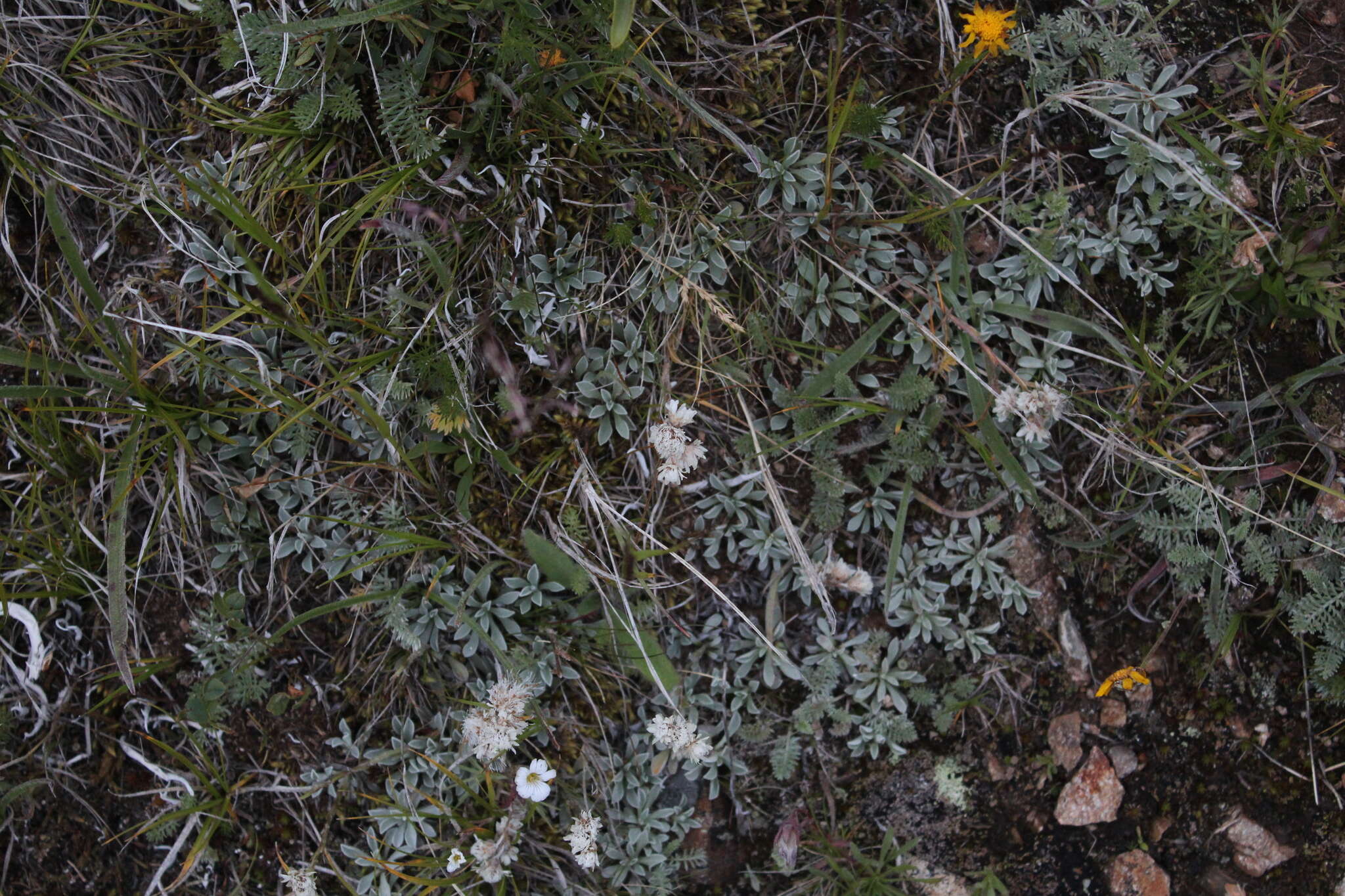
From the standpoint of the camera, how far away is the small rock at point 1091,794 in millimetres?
3387

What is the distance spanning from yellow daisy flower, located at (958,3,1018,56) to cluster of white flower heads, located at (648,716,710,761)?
275 centimetres

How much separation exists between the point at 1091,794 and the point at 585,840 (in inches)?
82.0

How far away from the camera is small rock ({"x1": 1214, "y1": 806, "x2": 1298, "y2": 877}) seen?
133 inches

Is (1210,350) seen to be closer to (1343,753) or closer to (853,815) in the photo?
(1343,753)

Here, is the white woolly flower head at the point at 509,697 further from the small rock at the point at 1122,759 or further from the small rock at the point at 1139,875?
the small rock at the point at 1139,875

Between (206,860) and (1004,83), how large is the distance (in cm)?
457

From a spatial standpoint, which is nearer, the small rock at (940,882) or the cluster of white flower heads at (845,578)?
the cluster of white flower heads at (845,578)

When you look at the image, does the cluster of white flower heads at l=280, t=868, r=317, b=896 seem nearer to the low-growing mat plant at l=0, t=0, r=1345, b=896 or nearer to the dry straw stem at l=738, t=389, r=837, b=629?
the low-growing mat plant at l=0, t=0, r=1345, b=896

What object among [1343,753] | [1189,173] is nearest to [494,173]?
[1189,173]

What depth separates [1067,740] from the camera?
340 cm

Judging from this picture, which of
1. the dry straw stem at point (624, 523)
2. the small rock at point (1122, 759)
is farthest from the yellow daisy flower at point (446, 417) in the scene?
the small rock at point (1122, 759)

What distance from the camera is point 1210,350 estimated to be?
337cm

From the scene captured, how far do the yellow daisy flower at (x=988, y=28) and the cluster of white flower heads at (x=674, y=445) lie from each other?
1.76 meters

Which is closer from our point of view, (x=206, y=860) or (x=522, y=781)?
(x=522, y=781)
